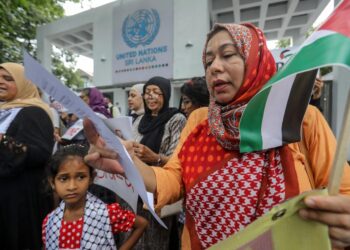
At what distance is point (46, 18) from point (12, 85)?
18.6 ft

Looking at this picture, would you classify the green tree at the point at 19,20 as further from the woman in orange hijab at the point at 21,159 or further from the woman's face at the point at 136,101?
the woman in orange hijab at the point at 21,159

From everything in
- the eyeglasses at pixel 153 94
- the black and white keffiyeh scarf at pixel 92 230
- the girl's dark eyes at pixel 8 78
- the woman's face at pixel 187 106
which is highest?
the girl's dark eyes at pixel 8 78

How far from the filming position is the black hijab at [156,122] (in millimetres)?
2525

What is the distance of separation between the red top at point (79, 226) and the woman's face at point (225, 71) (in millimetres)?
956

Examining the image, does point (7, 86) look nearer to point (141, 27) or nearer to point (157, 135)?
point (157, 135)

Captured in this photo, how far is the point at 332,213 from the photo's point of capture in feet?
2.26

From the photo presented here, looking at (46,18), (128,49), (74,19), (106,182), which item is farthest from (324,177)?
(74,19)

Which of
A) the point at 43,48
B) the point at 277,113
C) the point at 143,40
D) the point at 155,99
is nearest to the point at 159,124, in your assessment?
the point at 155,99

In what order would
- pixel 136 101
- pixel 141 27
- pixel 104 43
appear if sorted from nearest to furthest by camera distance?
pixel 136 101, pixel 141 27, pixel 104 43

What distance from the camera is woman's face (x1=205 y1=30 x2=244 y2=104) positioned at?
3.92ft

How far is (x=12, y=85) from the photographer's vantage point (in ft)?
7.10

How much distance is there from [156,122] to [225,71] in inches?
58.2

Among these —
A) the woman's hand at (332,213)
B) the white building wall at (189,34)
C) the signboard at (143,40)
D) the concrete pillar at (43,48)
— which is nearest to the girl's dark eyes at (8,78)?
the woman's hand at (332,213)

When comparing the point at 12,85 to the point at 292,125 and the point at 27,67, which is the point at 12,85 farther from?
the point at 292,125
